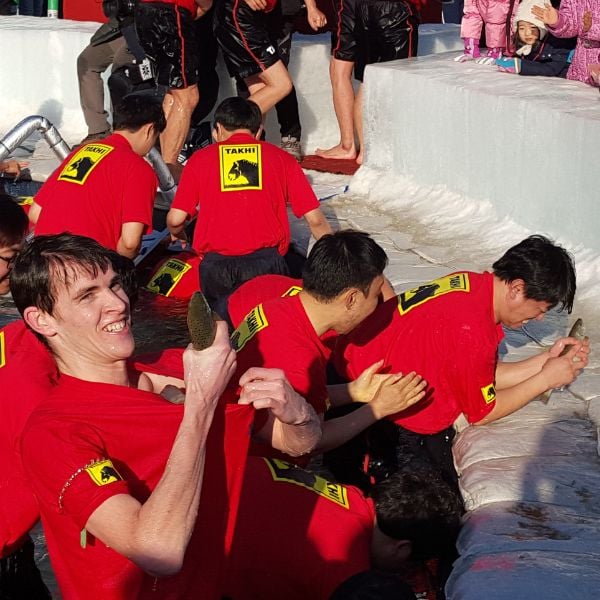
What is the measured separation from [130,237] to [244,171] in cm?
68

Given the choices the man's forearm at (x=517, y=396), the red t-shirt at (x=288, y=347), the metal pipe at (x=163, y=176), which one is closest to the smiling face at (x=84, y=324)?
the red t-shirt at (x=288, y=347)

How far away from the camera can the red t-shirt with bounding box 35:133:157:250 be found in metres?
5.60

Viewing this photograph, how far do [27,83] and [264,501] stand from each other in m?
8.34

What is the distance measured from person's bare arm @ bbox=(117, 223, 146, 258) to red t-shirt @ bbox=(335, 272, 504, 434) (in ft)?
5.67

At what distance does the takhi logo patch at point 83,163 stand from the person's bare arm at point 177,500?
3349 millimetres

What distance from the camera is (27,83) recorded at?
1076cm

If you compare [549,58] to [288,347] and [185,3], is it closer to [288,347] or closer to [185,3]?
[185,3]

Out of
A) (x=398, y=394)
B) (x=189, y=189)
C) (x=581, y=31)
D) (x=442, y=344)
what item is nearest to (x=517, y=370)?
(x=442, y=344)

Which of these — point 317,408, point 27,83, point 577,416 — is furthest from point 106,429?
point 27,83

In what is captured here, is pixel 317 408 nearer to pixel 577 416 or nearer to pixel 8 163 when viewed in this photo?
pixel 577 416

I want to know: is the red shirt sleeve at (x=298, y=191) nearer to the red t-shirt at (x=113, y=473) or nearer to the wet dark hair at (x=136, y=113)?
the wet dark hair at (x=136, y=113)

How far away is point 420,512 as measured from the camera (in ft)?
11.8

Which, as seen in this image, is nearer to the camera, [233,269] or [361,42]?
[233,269]

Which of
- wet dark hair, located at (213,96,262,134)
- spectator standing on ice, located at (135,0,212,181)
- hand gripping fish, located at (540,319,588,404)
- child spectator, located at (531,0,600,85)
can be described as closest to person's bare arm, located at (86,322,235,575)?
hand gripping fish, located at (540,319,588,404)
